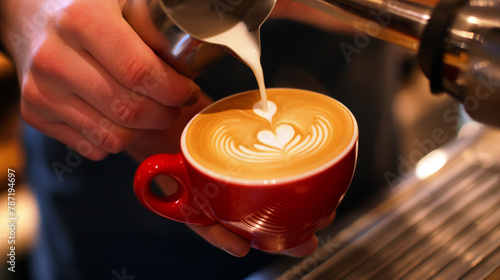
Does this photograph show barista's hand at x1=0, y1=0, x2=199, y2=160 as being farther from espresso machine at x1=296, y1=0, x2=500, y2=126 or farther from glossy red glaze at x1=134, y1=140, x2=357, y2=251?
espresso machine at x1=296, y1=0, x2=500, y2=126

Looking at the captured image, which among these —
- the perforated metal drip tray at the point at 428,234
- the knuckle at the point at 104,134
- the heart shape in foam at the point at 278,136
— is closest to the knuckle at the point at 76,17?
the knuckle at the point at 104,134

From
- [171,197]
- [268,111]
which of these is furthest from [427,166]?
[171,197]

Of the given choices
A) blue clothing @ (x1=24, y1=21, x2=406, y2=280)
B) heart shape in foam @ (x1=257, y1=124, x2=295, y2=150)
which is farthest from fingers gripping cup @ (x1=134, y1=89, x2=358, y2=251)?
blue clothing @ (x1=24, y1=21, x2=406, y2=280)

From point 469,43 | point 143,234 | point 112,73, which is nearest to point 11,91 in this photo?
point 143,234

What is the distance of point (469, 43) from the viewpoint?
326 millimetres

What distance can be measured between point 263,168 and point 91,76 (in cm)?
24

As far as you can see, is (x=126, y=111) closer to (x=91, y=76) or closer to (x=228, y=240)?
(x=91, y=76)

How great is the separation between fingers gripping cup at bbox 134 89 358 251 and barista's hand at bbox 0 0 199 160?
7 centimetres

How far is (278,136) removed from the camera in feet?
1.59

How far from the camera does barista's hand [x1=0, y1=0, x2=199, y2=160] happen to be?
0.47 metres

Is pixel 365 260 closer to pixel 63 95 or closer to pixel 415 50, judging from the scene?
pixel 415 50

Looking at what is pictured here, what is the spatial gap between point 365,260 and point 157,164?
0.29 metres

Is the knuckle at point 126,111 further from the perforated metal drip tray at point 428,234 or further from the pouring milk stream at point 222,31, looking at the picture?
the perforated metal drip tray at point 428,234

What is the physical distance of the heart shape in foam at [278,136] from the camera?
0.47 m
